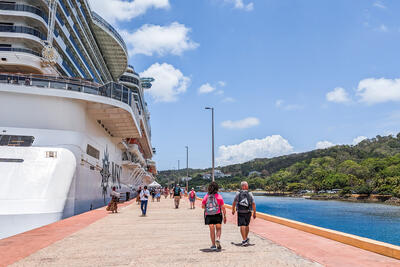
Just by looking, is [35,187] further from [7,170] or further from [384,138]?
[384,138]

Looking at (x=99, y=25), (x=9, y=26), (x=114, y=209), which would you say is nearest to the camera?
(x=114, y=209)

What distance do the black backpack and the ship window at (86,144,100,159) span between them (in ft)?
41.4

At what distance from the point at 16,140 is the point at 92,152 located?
5.28 meters

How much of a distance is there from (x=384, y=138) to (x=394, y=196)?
105 m

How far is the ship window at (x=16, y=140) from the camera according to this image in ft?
43.6

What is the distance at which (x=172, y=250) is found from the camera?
6453 mm

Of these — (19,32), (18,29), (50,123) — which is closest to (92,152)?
(50,123)

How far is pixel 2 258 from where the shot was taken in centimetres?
580

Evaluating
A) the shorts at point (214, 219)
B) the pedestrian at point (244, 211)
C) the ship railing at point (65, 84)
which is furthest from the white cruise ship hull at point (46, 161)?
the pedestrian at point (244, 211)

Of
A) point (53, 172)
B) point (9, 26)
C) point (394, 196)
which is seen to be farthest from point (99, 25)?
point (394, 196)

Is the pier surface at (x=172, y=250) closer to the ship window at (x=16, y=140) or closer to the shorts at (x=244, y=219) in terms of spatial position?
the shorts at (x=244, y=219)

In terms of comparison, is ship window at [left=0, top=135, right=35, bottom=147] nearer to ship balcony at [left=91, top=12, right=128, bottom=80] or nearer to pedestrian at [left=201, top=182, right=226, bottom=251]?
pedestrian at [left=201, top=182, right=226, bottom=251]

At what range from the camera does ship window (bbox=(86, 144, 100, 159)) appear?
57.9ft

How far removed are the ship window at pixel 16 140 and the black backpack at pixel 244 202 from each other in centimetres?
1084
